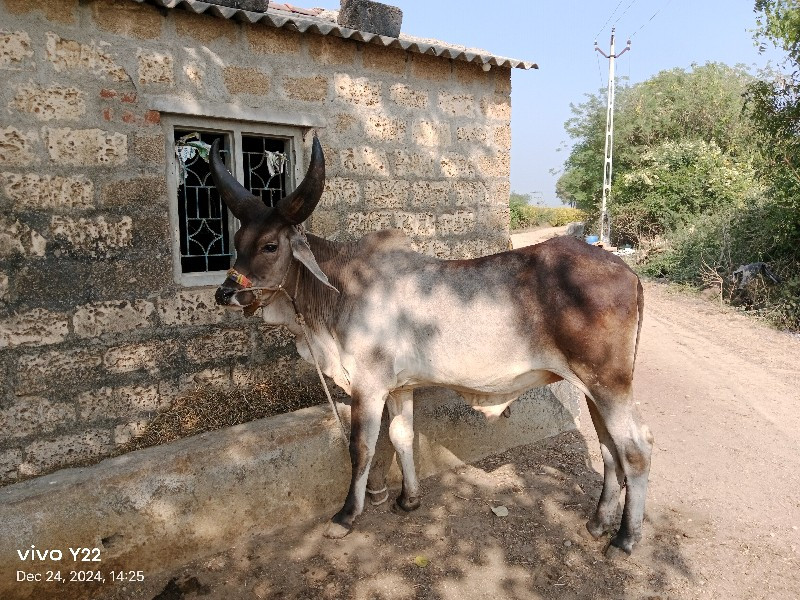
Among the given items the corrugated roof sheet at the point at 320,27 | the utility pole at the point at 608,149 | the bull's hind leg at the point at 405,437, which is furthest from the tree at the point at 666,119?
the bull's hind leg at the point at 405,437

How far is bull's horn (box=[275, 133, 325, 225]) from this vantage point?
10.2ft

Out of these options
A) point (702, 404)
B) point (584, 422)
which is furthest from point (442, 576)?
point (702, 404)

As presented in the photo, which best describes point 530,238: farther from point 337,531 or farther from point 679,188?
point 337,531

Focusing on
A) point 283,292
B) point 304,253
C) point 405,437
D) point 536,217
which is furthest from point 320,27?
point 536,217

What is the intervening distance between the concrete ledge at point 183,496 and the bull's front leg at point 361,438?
32cm

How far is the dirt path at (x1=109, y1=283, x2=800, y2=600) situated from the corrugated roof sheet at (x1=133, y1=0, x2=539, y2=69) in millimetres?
3254

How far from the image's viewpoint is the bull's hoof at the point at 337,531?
3.56m

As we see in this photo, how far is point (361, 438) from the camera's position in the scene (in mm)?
3486

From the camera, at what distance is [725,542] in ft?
11.9

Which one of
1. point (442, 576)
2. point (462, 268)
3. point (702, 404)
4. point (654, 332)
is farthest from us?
point (654, 332)

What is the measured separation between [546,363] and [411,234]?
215cm

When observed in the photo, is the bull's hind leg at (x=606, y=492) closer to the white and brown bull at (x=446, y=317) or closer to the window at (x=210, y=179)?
the white and brown bull at (x=446, y=317)

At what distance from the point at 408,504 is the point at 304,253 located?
1.78 metres

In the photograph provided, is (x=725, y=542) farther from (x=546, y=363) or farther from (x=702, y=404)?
(x=702, y=404)
